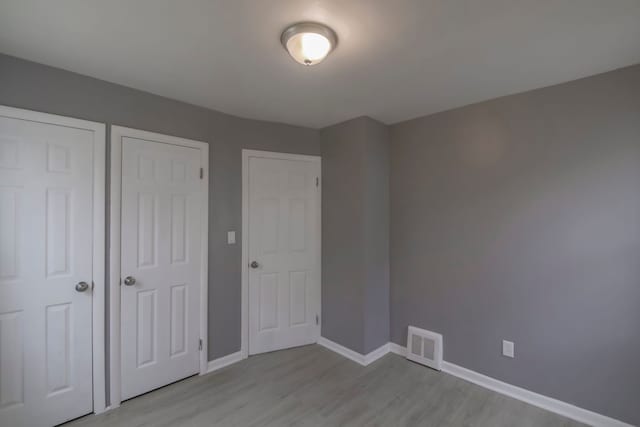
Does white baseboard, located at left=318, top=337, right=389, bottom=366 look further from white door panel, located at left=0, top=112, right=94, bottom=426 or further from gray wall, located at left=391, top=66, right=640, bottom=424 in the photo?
white door panel, located at left=0, top=112, right=94, bottom=426

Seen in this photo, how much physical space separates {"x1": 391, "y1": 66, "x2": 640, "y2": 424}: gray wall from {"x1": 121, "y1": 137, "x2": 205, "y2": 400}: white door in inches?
80.2

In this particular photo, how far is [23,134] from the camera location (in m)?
1.79

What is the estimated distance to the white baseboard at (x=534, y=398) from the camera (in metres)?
1.94

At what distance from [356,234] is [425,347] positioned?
123cm

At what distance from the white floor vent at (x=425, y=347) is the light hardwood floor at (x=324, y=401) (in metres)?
0.08

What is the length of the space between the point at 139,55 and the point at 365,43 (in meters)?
1.35

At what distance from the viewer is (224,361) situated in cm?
270

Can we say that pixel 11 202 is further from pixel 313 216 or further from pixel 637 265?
pixel 637 265

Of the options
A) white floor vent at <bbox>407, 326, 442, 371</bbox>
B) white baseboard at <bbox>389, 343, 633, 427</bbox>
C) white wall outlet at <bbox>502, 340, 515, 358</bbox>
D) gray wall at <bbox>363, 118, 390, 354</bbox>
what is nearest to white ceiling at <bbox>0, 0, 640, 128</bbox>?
gray wall at <bbox>363, 118, 390, 354</bbox>

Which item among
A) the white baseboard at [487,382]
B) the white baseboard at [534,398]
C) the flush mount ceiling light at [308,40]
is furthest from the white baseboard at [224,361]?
the flush mount ceiling light at [308,40]

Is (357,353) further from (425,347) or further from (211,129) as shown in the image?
(211,129)

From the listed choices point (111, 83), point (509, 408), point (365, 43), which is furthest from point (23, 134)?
point (509, 408)

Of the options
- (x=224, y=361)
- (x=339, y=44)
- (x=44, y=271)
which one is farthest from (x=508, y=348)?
(x=44, y=271)

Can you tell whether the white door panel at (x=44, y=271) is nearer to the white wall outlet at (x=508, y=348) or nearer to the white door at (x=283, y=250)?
the white door at (x=283, y=250)
